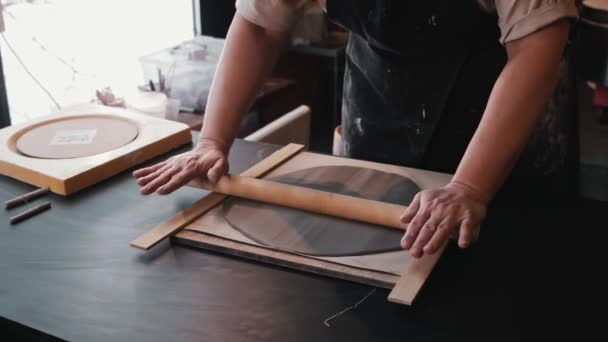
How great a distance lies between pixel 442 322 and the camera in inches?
28.7

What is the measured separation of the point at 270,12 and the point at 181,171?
14.4 inches

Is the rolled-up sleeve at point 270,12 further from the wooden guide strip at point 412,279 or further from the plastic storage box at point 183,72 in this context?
the plastic storage box at point 183,72

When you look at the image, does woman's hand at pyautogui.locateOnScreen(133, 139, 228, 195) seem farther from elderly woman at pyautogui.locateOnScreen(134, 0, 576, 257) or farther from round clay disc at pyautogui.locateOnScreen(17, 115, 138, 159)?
round clay disc at pyautogui.locateOnScreen(17, 115, 138, 159)

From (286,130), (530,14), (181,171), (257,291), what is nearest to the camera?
(257,291)

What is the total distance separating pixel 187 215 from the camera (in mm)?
965

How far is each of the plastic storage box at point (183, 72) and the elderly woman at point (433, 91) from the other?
91 cm

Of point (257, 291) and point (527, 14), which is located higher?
point (527, 14)

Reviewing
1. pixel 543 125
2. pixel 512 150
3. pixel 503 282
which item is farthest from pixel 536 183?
pixel 503 282

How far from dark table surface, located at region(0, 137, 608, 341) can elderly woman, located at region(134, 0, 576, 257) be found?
0.08m

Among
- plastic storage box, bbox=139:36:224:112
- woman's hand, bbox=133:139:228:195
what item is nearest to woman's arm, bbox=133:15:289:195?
woman's hand, bbox=133:139:228:195

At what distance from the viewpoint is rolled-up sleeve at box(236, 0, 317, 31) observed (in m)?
1.18

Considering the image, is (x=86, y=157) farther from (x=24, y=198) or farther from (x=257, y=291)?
(x=257, y=291)

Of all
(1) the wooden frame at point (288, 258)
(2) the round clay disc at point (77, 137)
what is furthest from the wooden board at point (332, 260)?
(2) the round clay disc at point (77, 137)

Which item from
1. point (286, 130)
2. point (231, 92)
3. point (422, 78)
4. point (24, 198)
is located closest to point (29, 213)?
point (24, 198)
